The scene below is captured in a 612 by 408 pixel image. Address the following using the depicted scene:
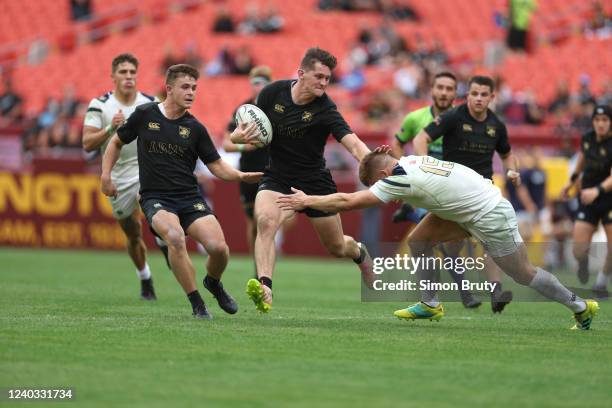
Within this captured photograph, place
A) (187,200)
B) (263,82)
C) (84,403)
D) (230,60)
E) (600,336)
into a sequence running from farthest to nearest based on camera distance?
(230,60) → (263,82) → (187,200) → (600,336) → (84,403)

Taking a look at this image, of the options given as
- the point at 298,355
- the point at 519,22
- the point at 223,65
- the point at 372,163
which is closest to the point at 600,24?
the point at 519,22

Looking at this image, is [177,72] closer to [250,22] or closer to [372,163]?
[372,163]

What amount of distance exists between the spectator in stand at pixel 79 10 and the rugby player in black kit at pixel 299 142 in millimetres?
24728

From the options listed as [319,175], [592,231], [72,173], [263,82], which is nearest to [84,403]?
[319,175]

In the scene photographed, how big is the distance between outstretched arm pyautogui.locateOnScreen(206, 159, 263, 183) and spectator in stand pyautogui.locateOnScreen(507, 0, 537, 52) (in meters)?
21.6

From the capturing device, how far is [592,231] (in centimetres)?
1476

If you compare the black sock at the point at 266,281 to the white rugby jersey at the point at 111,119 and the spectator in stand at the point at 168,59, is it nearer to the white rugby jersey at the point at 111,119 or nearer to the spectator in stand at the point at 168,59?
the white rugby jersey at the point at 111,119

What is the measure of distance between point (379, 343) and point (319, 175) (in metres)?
2.47

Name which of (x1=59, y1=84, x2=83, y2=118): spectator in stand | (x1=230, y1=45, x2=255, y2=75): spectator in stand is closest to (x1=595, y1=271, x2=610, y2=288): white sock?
(x1=59, y1=84, x2=83, y2=118): spectator in stand

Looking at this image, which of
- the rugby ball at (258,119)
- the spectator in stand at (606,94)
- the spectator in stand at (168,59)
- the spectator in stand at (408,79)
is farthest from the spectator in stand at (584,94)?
the rugby ball at (258,119)

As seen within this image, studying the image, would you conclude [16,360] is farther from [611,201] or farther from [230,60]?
[230,60]

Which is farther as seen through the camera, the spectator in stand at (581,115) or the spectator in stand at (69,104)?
the spectator in stand at (69,104)

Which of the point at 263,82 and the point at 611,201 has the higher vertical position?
the point at 263,82

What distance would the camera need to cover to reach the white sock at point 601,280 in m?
12.5
